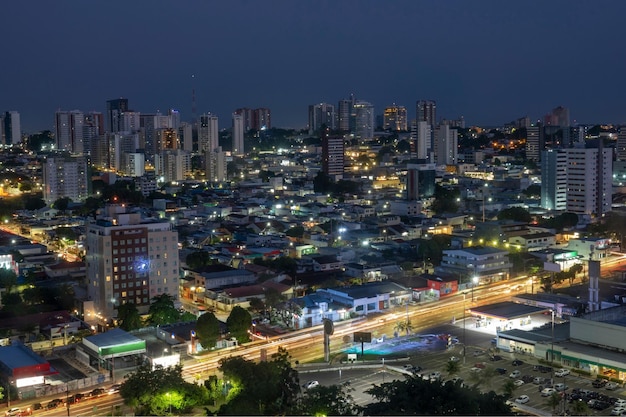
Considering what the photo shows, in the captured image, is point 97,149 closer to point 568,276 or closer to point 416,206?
point 416,206

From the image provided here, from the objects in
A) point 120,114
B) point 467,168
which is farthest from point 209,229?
point 120,114

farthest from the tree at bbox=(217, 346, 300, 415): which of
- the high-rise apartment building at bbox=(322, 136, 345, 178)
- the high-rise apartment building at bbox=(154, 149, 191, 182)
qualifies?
the high-rise apartment building at bbox=(154, 149, 191, 182)

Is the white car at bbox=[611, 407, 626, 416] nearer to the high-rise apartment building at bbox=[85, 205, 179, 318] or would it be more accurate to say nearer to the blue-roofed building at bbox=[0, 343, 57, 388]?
the blue-roofed building at bbox=[0, 343, 57, 388]

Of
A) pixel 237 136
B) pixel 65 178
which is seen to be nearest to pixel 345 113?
pixel 237 136

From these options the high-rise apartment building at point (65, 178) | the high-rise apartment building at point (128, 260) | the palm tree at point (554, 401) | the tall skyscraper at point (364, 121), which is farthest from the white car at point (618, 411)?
the tall skyscraper at point (364, 121)

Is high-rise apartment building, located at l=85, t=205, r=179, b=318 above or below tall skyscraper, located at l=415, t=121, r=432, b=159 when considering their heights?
below
